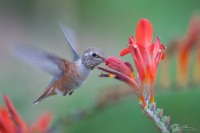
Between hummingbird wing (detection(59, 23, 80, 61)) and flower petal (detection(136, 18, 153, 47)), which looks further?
hummingbird wing (detection(59, 23, 80, 61))

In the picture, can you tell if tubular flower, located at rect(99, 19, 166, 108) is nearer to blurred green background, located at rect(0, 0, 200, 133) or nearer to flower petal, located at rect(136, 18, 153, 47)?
flower petal, located at rect(136, 18, 153, 47)

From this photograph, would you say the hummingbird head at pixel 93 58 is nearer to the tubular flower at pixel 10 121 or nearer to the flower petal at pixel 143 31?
the flower petal at pixel 143 31

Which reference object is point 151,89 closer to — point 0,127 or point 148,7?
A: point 0,127

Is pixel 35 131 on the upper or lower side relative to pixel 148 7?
lower

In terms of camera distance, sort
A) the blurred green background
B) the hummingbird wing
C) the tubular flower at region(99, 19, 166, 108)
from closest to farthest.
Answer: the tubular flower at region(99, 19, 166, 108) < the hummingbird wing < the blurred green background

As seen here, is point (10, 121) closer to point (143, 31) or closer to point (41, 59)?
point (41, 59)

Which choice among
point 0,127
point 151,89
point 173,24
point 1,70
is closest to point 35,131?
point 0,127

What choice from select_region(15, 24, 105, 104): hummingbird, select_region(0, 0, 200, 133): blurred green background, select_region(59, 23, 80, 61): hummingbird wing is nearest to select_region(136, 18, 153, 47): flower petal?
select_region(15, 24, 105, 104): hummingbird
